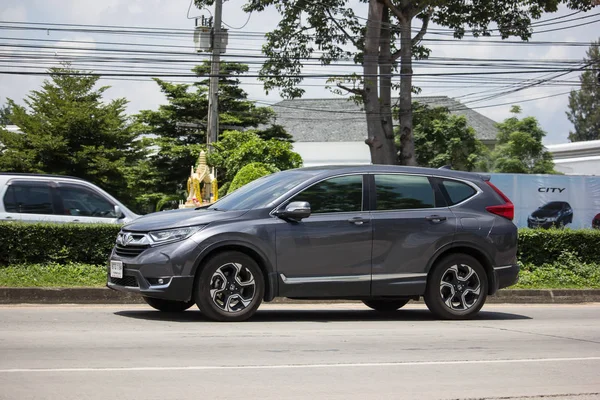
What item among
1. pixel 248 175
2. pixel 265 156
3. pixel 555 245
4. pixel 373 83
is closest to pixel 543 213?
pixel 373 83

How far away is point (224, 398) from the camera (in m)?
6.03

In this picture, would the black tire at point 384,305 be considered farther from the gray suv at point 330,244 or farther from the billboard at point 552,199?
the billboard at point 552,199

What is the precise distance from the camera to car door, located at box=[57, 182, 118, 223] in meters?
16.2

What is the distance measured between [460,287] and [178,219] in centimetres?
361

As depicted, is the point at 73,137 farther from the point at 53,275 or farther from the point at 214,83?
the point at 53,275

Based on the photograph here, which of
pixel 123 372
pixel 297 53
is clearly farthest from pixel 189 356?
pixel 297 53

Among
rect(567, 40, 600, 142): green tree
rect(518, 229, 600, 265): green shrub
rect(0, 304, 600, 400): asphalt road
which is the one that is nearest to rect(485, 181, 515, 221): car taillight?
rect(0, 304, 600, 400): asphalt road

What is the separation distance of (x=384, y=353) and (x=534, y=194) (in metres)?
22.0

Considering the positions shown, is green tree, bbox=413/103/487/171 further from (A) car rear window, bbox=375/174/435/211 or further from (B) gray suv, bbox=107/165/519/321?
(A) car rear window, bbox=375/174/435/211

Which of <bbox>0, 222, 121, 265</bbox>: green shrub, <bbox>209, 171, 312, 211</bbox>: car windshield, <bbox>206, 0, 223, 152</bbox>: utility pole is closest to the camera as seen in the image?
<bbox>209, 171, 312, 211</bbox>: car windshield

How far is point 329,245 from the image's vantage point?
10141mm

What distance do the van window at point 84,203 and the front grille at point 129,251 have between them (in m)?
6.40

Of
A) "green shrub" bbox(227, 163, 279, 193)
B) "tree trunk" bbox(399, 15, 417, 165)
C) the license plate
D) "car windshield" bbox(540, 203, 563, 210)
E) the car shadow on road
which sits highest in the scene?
"tree trunk" bbox(399, 15, 417, 165)

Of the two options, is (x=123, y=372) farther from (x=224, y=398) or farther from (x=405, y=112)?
(x=405, y=112)
